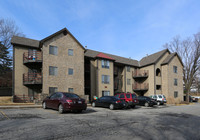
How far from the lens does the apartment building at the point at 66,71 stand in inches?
829

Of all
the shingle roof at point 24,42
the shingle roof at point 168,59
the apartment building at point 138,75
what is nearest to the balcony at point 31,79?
the shingle roof at point 24,42

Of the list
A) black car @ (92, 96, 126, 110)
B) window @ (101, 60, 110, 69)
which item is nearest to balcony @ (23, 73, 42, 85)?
black car @ (92, 96, 126, 110)

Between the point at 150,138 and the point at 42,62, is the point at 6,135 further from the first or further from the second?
the point at 42,62

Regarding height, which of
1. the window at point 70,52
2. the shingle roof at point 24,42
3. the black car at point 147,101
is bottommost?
the black car at point 147,101

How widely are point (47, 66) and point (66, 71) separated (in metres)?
2.82

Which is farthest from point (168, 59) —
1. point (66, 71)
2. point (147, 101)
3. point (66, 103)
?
point (66, 103)

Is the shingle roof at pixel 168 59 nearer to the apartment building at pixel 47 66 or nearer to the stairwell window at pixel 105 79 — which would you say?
the stairwell window at pixel 105 79

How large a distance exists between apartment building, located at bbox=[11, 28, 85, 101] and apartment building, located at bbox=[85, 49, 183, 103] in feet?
15.3

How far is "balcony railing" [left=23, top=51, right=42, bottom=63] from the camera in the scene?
2111cm

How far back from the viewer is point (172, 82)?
3306 centimetres


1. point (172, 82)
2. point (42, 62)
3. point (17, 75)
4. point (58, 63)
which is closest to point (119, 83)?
point (172, 82)

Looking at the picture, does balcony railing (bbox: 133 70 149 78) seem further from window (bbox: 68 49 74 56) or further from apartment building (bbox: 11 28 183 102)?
window (bbox: 68 49 74 56)

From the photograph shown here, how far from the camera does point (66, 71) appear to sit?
22672 mm

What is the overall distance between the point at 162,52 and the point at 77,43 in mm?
19994
